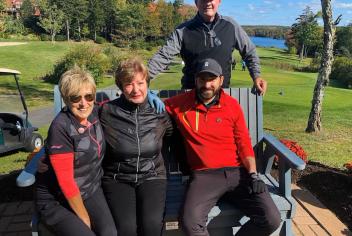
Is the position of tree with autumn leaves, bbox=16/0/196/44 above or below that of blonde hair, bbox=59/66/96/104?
above

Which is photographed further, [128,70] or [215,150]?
[215,150]

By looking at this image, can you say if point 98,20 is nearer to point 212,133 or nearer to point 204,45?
point 204,45

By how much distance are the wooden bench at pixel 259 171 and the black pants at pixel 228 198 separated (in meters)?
0.09

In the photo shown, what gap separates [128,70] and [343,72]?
3261 cm

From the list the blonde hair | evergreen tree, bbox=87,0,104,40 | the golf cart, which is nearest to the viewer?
the blonde hair

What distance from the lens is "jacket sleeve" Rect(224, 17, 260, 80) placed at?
162 inches

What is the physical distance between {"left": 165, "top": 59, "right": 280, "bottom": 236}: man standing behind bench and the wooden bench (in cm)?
12

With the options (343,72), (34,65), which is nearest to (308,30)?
(343,72)

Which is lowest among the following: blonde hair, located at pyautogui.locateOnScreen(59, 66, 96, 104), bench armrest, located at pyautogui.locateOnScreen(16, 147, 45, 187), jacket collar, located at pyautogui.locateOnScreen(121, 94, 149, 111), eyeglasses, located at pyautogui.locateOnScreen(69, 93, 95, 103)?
bench armrest, located at pyautogui.locateOnScreen(16, 147, 45, 187)

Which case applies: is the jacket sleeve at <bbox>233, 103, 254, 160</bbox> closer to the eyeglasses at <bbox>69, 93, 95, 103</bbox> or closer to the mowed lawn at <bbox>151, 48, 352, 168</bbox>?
the eyeglasses at <bbox>69, 93, 95, 103</bbox>

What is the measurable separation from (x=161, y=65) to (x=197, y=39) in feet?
1.41

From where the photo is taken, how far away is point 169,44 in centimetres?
408

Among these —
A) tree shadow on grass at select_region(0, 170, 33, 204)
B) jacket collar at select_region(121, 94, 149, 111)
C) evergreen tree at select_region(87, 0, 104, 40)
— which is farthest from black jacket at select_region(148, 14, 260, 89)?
evergreen tree at select_region(87, 0, 104, 40)

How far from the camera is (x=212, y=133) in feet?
11.6
